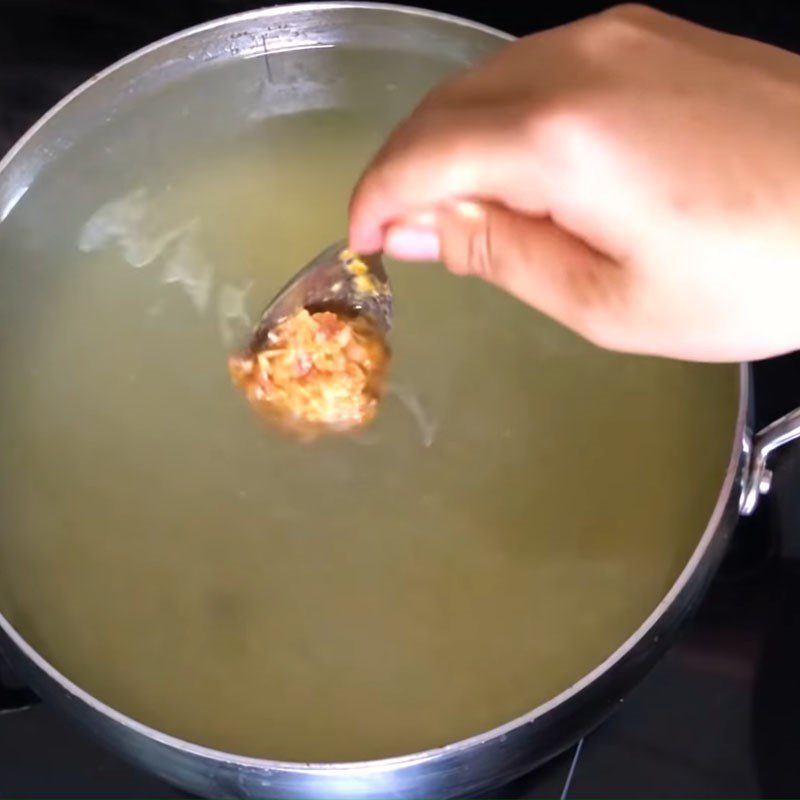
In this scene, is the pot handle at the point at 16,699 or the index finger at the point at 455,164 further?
the pot handle at the point at 16,699

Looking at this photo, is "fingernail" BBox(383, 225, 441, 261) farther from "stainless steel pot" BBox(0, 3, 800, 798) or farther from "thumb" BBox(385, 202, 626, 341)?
"stainless steel pot" BBox(0, 3, 800, 798)

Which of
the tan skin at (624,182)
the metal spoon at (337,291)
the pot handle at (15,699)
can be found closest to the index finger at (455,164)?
the tan skin at (624,182)

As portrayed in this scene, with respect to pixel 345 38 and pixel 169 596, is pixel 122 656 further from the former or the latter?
pixel 345 38

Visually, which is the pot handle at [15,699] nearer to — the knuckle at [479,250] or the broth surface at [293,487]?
the broth surface at [293,487]

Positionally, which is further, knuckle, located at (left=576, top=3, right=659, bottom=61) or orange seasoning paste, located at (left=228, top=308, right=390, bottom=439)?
orange seasoning paste, located at (left=228, top=308, right=390, bottom=439)

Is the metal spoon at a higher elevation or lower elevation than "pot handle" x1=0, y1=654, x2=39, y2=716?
higher

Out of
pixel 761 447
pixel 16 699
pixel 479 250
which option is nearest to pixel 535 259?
pixel 479 250

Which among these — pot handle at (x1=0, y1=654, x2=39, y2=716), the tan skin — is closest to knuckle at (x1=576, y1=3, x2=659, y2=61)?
the tan skin
